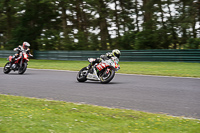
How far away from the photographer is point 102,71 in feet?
41.0

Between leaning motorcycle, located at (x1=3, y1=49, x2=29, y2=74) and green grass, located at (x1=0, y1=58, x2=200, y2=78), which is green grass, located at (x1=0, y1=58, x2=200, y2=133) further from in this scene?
green grass, located at (x1=0, y1=58, x2=200, y2=78)

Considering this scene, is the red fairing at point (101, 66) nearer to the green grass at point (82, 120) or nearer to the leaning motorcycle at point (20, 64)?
the green grass at point (82, 120)

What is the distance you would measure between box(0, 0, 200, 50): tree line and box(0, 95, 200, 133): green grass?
2185 cm

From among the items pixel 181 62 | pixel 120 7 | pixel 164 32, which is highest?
pixel 120 7

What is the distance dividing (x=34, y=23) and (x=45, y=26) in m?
2.05

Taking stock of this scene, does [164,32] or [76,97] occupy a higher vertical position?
[164,32]

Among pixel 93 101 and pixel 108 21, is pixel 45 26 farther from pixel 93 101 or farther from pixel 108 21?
pixel 93 101

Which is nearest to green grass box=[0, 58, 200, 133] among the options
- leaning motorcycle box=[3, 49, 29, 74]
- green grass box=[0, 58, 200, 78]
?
leaning motorcycle box=[3, 49, 29, 74]

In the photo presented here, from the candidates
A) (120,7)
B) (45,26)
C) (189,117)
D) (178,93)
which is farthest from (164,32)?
(189,117)

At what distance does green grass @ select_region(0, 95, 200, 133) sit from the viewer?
5395mm

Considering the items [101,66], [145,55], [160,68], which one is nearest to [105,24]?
[145,55]

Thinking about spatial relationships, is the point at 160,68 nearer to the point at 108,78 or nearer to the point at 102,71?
the point at 102,71

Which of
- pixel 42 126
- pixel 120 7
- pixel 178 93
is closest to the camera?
pixel 42 126

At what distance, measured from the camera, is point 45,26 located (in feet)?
132
